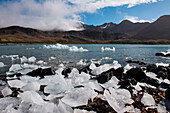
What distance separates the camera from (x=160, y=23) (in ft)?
639

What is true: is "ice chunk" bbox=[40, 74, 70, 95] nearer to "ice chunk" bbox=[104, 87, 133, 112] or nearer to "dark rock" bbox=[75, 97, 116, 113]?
"dark rock" bbox=[75, 97, 116, 113]

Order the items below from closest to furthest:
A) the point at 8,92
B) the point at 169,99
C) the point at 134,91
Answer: the point at 169,99, the point at 8,92, the point at 134,91

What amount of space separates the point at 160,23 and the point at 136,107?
236 metres

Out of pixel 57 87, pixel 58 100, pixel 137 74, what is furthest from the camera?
pixel 137 74

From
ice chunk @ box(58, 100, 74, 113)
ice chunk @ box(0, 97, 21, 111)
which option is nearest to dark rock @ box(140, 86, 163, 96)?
ice chunk @ box(58, 100, 74, 113)

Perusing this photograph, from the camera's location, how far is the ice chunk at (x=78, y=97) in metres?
2.33

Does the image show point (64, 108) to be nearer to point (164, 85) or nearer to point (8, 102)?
point (8, 102)

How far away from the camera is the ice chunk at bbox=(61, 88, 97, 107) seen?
2.33 meters

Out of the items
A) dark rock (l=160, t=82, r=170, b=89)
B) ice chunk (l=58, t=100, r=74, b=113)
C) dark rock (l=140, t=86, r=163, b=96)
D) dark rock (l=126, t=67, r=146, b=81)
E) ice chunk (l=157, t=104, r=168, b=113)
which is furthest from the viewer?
dark rock (l=126, t=67, r=146, b=81)

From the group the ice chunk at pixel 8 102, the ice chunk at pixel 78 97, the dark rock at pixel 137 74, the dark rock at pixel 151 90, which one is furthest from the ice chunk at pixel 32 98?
the dark rock at pixel 137 74

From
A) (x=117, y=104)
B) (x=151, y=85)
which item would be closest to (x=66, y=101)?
(x=117, y=104)

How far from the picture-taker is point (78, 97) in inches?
96.0

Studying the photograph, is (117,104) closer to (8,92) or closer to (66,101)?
(66,101)

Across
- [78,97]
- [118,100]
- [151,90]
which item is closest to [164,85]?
[151,90]
